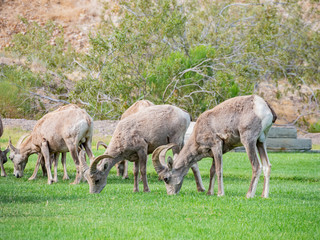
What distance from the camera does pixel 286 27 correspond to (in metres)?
41.2

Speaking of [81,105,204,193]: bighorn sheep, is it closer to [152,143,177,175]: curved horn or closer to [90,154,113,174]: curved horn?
[90,154,113,174]: curved horn

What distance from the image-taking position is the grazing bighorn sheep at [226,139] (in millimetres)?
11742

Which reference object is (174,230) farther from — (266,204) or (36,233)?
(266,204)

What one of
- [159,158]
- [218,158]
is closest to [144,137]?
[159,158]

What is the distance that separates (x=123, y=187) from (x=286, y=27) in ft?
98.2

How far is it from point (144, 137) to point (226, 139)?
2.03 m

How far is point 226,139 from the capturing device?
12.3 m

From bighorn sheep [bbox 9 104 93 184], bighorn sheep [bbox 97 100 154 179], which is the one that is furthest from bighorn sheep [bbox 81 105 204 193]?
bighorn sheep [bbox 97 100 154 179]

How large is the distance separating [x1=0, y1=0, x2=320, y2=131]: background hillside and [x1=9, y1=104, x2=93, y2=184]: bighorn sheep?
12099 millimetres

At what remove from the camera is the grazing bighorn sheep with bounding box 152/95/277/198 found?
11742mm

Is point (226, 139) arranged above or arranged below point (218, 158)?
→ above

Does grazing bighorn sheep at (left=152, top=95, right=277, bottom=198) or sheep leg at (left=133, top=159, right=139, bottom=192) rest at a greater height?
grazing bighorn sheep at (left=152, top=95, right=277, bottom=198)

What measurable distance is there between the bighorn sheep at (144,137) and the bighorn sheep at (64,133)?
5.70 ft

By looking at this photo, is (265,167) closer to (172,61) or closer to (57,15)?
(172,61)
